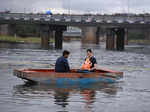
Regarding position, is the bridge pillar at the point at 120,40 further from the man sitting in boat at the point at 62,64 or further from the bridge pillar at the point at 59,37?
the man sitting in boat at the point at 62,64

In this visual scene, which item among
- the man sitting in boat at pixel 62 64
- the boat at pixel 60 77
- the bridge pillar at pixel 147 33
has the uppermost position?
the man sitting in boat at pixel 62 64

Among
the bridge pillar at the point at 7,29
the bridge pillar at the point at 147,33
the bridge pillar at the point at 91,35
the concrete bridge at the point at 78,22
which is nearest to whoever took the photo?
the concrete bridge at the point at 78,22

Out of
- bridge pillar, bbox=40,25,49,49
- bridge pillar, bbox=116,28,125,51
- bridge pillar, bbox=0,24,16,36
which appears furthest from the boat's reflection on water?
bridge pillar, bbox=0,24,16,36

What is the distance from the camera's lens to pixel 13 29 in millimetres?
152750

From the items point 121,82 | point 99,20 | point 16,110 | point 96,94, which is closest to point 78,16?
point 99,20

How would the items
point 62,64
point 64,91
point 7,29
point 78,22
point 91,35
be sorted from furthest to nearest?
point 7,29 → point 91,35 → point 78,22 → point 62,64 → point 64,91

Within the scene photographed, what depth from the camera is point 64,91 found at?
23.6 meters

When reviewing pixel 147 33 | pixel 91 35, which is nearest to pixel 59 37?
pixel 91 35

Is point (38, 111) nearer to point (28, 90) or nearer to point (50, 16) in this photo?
point (28, 90)

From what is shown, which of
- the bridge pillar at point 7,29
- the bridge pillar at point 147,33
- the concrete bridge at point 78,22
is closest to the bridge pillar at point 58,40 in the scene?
the concrete bridge at point 78,22

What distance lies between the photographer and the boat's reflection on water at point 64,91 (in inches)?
813

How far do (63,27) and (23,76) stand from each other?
224 ft

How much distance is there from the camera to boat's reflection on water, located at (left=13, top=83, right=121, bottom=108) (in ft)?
67.8

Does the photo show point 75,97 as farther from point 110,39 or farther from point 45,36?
point 110,39
